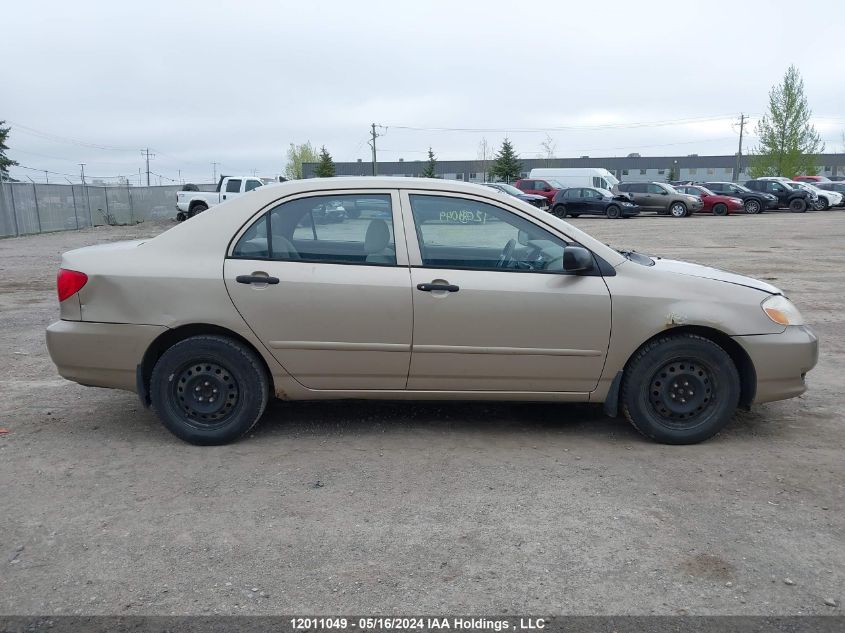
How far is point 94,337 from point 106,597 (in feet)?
6.60

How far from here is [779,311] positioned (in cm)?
461

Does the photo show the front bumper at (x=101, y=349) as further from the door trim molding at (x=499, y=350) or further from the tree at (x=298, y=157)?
the tree at (x=298, y=157)

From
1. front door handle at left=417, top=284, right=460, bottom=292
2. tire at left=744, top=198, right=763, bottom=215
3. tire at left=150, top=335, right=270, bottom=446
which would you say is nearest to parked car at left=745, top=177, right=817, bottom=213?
tire at left=744, top=198, right=763, bottom=215

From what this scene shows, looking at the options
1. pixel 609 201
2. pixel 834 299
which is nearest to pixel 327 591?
pixel 834 299

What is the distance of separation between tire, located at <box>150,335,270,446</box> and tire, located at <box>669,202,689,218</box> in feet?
109

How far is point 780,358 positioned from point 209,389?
3.56 metres

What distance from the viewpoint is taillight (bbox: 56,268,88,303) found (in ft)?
14.9

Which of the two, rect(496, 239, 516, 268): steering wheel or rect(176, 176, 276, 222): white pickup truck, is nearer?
rect(496, 239, 516, 268): steering wheel

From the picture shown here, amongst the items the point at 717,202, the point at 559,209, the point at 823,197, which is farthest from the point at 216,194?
the point at 823,197

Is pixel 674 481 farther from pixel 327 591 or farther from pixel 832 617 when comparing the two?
pixel 327 591

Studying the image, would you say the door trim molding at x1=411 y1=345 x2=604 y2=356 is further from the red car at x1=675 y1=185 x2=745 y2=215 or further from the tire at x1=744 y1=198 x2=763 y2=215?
the tire at x1=744 y1=198 x2=763 y2=215

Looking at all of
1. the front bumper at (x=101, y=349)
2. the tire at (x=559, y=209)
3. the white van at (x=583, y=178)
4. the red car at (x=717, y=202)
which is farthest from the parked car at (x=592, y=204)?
the front bumper at (x=101, y=349)

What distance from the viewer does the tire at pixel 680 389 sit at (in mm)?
4512

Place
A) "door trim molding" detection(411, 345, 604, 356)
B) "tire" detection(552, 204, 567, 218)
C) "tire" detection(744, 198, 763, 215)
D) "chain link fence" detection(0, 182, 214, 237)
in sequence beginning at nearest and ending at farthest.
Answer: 1. "door trim molding" detection(411, 345, 604, 356)
2. "chain link fence" detection(0, 182, 214, 237)
3. "tire" detection(552, 204, 567, 218)
4. "tire" detection(744, 198, 763, 215)
